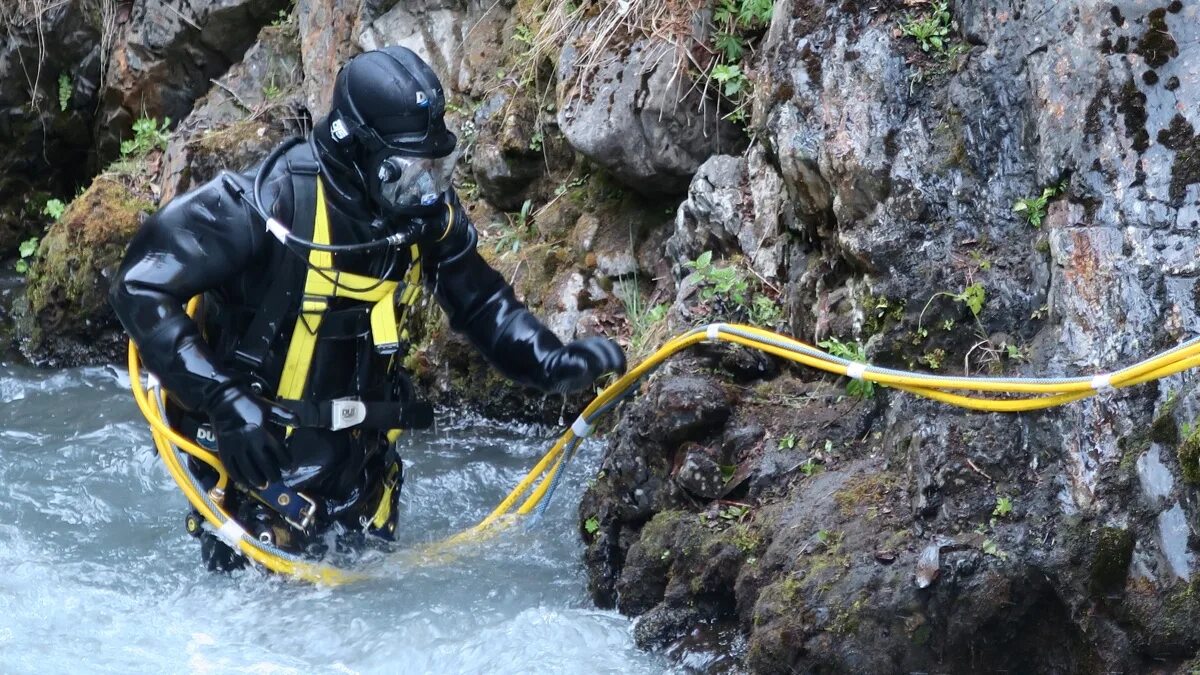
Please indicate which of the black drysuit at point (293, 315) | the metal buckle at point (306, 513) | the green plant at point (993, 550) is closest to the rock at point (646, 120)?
the black drysuit at point (293, 315)

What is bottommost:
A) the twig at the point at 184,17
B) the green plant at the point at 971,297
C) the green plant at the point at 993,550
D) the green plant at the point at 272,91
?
the green plant at the point at 993,550

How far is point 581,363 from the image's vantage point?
407 centimetres

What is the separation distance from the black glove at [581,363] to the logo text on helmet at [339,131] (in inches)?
40.3

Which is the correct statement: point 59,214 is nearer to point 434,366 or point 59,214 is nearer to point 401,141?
point 434,366

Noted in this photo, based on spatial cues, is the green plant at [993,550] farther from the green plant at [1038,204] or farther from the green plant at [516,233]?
the green plant at [516,233]

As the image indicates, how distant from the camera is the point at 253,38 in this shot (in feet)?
27.8

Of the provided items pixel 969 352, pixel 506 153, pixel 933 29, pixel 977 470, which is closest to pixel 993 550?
pixel 977 470

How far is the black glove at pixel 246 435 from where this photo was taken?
3.64 meters

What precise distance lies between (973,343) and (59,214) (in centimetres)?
702

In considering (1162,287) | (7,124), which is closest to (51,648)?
Answer: (1162,287)

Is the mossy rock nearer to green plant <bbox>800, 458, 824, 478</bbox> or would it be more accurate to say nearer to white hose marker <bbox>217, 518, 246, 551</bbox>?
white hose marker <bbox>217, 518, 246, 551</bbox>

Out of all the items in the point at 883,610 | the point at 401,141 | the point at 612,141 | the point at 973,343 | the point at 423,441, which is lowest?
the point at 423,441

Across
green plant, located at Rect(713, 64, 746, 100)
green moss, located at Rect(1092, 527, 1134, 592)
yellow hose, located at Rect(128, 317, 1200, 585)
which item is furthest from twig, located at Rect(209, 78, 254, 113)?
green moss, located at Rect(1092, 527, 1134, 592)

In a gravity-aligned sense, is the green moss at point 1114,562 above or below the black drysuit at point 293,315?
below
